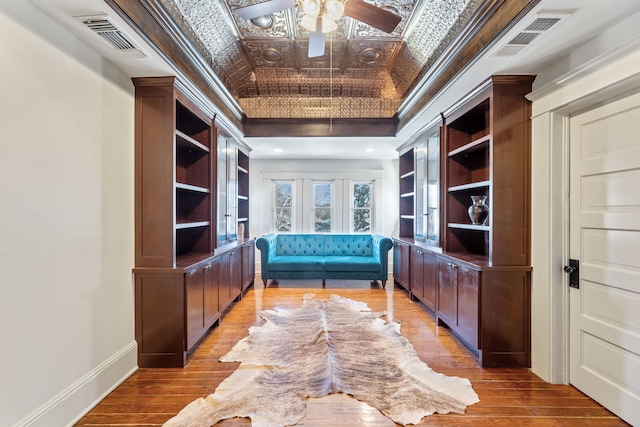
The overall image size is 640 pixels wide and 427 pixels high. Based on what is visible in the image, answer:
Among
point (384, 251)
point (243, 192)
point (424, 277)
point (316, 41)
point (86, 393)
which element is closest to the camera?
point (86, 393)

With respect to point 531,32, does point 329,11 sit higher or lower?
higher

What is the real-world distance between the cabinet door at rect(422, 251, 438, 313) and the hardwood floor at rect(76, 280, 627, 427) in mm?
510

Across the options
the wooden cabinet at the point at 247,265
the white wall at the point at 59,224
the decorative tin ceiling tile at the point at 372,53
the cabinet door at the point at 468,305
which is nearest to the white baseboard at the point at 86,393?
the white wall at the point at 59,224

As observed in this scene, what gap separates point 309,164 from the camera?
6.61 metres

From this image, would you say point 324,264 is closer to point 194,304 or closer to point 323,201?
point 323,201

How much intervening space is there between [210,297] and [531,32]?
3611 millimetres

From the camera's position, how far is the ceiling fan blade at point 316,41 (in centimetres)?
237

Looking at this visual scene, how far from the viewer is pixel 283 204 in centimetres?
671

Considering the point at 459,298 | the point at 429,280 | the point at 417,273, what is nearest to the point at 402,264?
the point at 417,273

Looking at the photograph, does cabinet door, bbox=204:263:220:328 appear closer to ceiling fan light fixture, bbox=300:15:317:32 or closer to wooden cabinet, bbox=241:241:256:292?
wooden cabinet, bbox=241:241:256:292

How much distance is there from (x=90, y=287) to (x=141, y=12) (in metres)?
1.94

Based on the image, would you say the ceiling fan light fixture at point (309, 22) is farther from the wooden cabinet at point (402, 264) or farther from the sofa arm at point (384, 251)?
the sofa arm at point (384, 251)

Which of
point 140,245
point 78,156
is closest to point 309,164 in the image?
point 140,245

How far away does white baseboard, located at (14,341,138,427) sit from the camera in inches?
69.2
